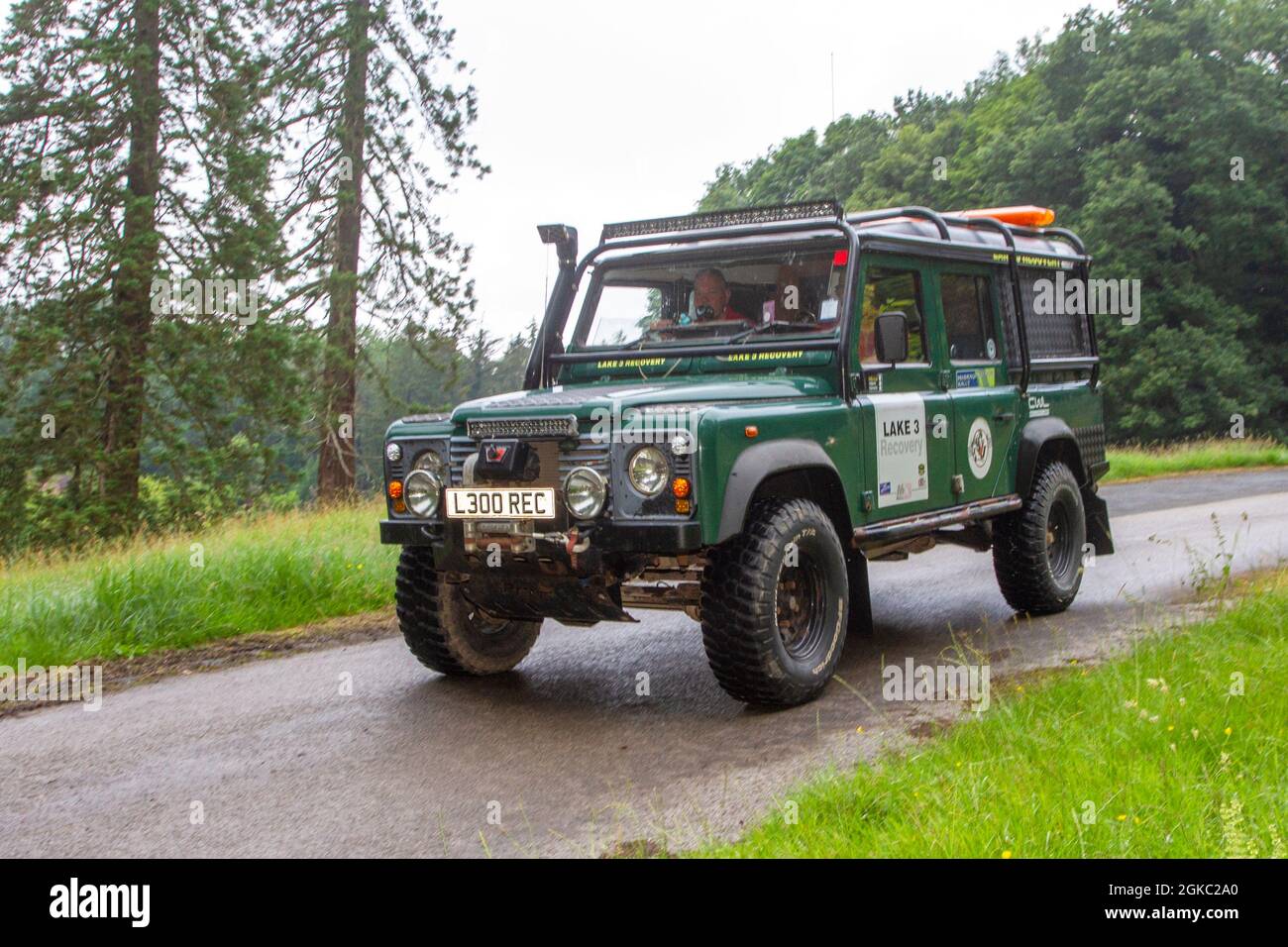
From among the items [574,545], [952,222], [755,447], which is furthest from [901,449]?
[574,545]

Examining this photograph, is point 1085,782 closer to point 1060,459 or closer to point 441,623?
→ point 441,623

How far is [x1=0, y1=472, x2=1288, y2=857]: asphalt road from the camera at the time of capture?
4.61 metres

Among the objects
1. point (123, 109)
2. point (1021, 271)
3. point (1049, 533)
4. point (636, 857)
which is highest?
point (123, 109)

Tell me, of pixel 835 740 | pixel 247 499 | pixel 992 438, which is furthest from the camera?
pixel 247 499

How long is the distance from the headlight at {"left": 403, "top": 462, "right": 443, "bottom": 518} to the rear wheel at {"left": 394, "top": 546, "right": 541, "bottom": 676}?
1.05 ft

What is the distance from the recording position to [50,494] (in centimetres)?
2103

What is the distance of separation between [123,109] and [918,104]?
1841 inches

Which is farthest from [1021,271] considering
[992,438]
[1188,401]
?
[1188,401]

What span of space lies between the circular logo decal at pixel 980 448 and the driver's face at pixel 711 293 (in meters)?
1.75

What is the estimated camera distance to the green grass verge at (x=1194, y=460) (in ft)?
67.5

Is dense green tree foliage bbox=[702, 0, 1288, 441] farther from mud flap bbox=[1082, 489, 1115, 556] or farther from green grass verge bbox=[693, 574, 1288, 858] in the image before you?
green grass verge bbox=[693, 574, 1288, 858]

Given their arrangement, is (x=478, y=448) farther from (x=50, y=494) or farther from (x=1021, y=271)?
(x=50, y=494)

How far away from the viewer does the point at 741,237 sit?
714 cm

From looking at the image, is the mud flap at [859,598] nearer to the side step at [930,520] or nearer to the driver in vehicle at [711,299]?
the side step at [930,520]
